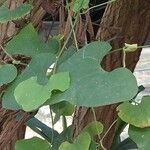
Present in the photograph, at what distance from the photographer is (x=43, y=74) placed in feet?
1.83

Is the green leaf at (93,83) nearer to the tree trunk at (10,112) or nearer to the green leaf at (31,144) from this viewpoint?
the green leaf at (31,144)

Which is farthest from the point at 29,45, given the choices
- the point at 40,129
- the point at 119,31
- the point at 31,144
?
the point at 40,129

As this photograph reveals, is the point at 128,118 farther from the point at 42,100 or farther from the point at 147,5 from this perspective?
the point at 147,5

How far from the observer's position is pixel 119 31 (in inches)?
36.1

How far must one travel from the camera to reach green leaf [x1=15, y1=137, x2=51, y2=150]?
0.58 m

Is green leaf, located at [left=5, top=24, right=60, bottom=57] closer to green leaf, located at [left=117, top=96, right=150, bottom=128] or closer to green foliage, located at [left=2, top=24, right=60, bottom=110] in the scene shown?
green foliage, located at [left=2, top=24, right=60, bottom=110]

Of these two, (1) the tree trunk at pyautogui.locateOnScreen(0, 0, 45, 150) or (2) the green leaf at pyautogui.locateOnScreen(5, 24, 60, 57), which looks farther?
(1) the tree trunk at pyautogui.locateOnScreen(0, 0, 45, 150)

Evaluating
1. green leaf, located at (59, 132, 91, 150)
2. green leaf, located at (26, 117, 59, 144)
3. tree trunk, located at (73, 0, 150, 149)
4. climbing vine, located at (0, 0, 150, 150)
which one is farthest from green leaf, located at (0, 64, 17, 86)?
green leaf, located at (26, 117, 59, 144)

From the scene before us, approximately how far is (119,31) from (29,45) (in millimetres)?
313

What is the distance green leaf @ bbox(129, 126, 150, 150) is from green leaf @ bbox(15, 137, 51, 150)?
0.13 m

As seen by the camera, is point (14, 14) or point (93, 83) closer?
point (93, 83)

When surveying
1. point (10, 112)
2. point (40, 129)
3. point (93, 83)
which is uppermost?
point (93, 83)

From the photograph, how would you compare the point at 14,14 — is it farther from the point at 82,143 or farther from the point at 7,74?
the point at 82,143

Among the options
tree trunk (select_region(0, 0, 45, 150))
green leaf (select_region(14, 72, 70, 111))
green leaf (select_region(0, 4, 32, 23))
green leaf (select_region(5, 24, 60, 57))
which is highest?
green leaf (select_region(0, 4, 32, 23))
